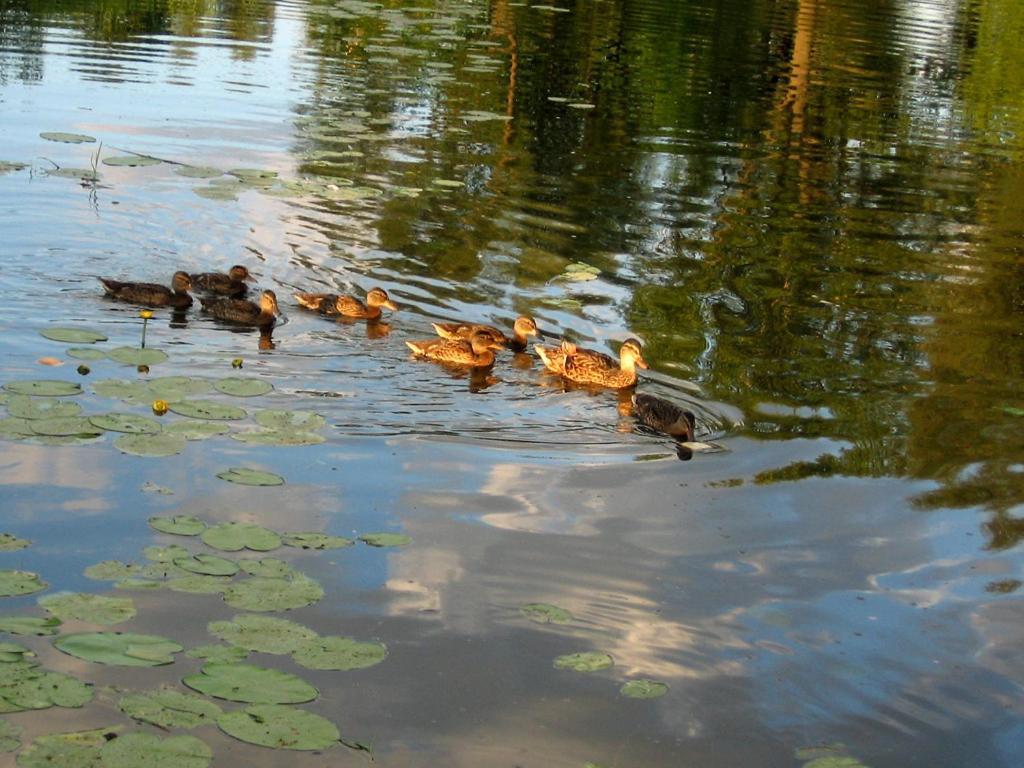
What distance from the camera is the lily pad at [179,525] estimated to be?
22.5 feet

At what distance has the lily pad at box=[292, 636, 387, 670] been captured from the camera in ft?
19.1

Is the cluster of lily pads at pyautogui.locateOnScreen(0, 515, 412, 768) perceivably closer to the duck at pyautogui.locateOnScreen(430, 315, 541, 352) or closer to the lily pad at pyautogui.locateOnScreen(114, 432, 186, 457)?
the lily pad at pyautogui.locateOnScreen(114, 432, 186, 457)

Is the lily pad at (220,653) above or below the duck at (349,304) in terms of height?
below

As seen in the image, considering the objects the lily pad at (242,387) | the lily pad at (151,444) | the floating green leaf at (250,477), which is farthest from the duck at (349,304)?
the floating green leaf at (250,477)

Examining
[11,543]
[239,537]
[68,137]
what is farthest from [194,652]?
[68,137]

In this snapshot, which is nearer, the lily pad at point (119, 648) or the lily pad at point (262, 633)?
the lily pad at point (119, 648)

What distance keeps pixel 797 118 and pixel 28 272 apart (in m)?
14.1

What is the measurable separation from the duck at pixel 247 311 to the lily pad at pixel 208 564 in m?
4.25

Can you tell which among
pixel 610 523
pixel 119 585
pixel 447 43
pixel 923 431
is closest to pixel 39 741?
pixel 119 585

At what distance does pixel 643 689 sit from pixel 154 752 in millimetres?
1991

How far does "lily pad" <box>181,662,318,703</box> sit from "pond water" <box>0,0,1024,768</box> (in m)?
0.10

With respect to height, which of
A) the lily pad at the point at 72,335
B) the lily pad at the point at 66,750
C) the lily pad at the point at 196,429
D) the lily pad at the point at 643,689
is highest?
the lily pad at the point at 72,335

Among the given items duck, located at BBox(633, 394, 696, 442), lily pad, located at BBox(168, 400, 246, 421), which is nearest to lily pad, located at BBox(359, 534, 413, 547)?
lily pad, located at BBox(168, 400, 246, 421)

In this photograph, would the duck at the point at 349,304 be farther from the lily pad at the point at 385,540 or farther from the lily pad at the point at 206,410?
the lily pad at the point at 385,540
